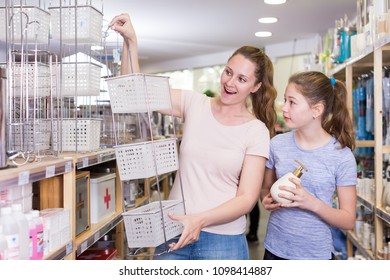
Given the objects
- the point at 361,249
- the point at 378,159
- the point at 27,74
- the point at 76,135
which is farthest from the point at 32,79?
the point at 361,249

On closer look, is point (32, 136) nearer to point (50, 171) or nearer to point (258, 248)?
point (50, 171)

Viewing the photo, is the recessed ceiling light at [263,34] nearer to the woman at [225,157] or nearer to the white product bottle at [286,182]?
the woman at [225,157]

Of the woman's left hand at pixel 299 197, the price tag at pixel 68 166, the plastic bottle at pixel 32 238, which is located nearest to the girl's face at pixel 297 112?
the woman's left hand at pixel 299 197

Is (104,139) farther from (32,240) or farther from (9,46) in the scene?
(32,240)

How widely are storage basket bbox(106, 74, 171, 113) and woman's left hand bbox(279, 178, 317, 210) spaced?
1.58 ft

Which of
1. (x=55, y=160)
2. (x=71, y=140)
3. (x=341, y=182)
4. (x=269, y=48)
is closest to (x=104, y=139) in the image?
(x=71, y=140)

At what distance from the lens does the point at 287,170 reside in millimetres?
1646

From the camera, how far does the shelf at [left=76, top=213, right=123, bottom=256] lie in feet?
5.98

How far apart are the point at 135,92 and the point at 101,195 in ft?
2.99

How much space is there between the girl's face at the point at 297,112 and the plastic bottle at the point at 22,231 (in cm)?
86

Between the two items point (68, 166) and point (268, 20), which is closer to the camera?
point (68, 166)

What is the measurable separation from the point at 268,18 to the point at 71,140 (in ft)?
10.6

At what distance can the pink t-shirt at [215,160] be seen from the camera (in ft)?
5.36

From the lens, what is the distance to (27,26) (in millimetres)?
1724
